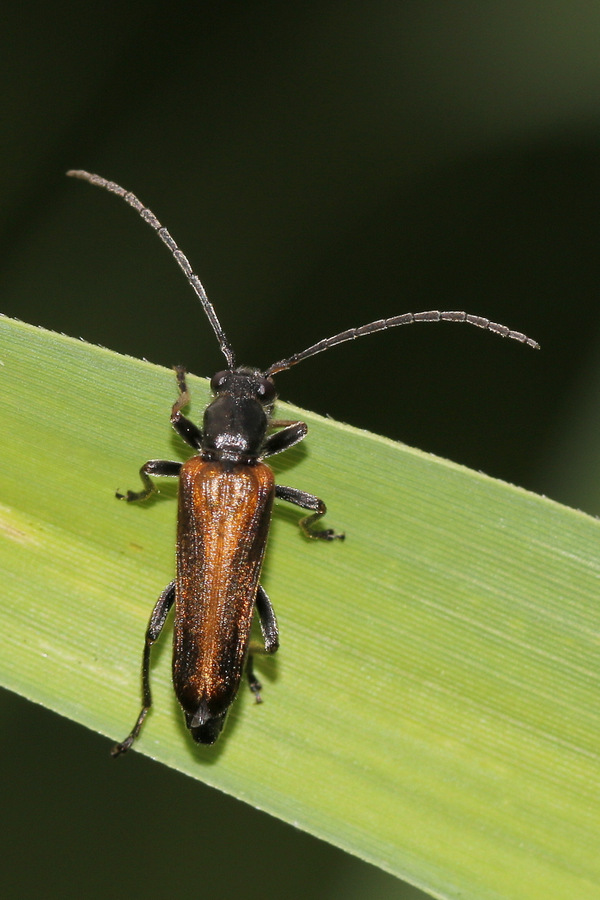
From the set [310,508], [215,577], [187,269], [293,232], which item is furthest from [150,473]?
[293,232]

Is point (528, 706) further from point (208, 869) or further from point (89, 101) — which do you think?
point (89, 101)

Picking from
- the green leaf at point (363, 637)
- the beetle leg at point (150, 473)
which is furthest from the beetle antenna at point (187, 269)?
the beetle leg at point (150, 473)

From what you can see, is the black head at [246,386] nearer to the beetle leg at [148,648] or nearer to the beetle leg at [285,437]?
the beetle leg at [285,437]

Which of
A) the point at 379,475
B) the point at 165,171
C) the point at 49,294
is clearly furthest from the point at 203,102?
the point at 379,475

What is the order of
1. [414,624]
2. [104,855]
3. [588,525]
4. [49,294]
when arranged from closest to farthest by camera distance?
[588,525] → [414,624] → [104,855] → [49,294]

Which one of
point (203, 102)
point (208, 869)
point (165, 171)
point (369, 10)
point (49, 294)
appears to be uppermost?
point (369, 10)

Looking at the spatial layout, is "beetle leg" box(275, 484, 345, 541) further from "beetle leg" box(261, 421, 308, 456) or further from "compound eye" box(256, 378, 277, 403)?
"compound eye" box(256, 378, 277, 403)

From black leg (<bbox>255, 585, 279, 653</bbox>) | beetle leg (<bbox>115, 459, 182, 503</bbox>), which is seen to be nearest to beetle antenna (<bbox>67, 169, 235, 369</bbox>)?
beetle leg (<bbox>115, 459, 182, 503</bbox>)

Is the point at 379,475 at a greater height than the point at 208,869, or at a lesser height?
greater
